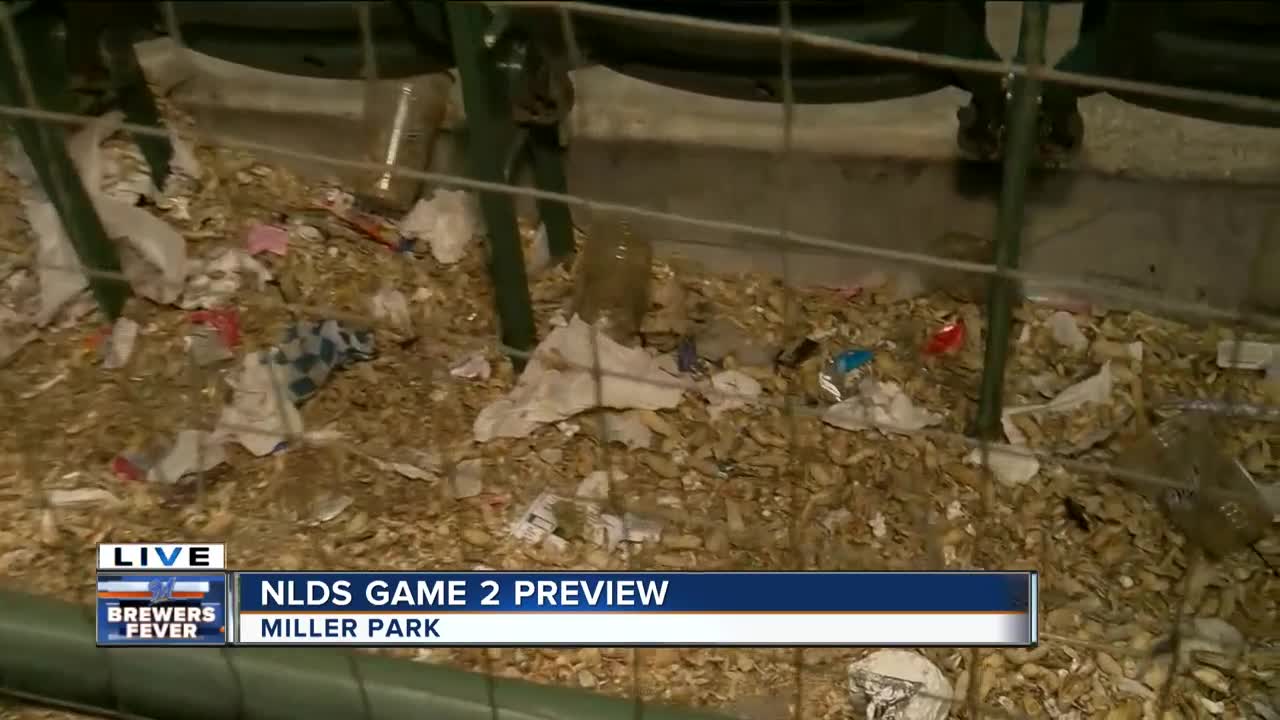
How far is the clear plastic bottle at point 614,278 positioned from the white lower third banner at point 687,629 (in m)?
0.49

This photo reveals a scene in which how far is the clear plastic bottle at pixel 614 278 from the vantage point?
4.91ft

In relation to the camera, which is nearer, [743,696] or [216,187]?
[743,696]

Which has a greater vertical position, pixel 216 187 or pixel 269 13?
pixel 269 13

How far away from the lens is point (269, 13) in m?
1.33

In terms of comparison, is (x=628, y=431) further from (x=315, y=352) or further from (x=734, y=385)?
(x=315, y=352)

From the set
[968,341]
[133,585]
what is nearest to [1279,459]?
[968,341]

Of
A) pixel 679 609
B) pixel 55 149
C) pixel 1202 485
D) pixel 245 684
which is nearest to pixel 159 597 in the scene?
pixel 245 684

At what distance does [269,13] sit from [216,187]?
313 millimetres

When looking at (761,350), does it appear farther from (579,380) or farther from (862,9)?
(862,9)

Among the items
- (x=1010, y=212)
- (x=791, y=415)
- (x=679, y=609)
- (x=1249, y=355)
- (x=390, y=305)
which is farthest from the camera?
(x=390, y=305)

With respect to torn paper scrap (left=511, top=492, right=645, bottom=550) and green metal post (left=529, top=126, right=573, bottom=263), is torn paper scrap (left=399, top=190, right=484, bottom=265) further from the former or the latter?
torn paper scrap (left=511, top=492, right=645, bottom=550)

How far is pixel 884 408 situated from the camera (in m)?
1.38

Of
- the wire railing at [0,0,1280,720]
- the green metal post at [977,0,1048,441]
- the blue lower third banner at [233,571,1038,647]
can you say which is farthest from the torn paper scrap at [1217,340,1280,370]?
the blue lower third banner at [233,571,1038,647]

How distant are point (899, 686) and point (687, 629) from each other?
22cm
